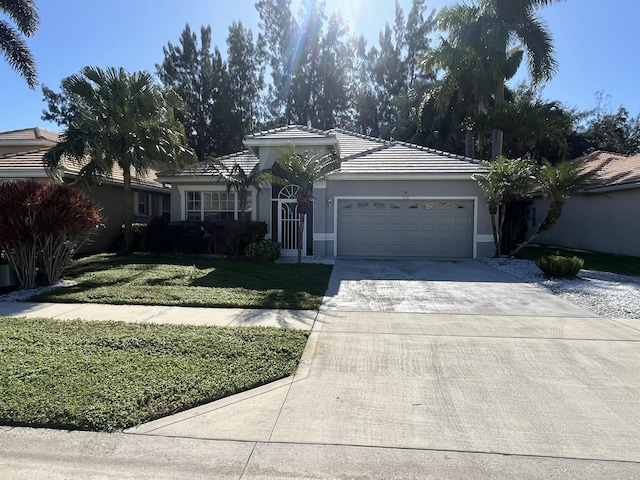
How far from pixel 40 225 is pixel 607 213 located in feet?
68.2

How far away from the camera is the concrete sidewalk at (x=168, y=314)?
6.98m

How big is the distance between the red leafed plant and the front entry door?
269 inches

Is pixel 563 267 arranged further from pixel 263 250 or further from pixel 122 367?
pixel 122 367

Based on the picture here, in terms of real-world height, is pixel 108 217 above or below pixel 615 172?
below

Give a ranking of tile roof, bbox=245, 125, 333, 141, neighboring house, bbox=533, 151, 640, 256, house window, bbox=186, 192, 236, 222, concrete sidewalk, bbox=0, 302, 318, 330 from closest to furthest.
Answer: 1. concrete sidewalk, bbox=0, 302, 318, 330
2. tile roof, bbox=245, 125, 333, 141
3. house window, bbox=186, 192, 236, 222
4. neighboring house, bbox=533, 151, 640, 256

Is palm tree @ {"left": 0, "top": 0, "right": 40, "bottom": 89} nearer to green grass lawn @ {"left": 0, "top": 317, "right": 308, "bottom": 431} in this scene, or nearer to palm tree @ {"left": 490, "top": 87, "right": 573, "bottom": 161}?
green grass lawn @ {"left": 0, "top": 317, "right": 308, "bottom": 431}

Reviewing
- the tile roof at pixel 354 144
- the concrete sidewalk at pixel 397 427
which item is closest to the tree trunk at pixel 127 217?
the tile roof at pixel 354 144

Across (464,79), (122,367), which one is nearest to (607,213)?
(464,79)

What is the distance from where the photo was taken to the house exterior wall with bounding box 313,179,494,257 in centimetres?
1504

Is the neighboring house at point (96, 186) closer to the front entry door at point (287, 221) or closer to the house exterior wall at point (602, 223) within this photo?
the front entry door at point (287, 221)

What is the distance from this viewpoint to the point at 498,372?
494 centimetres

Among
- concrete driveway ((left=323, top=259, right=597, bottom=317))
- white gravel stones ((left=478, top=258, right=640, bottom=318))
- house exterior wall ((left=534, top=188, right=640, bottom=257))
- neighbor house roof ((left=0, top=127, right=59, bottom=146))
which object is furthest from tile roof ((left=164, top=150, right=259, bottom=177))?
house exterior wall ((left=534, top=188, right=640, bottom=257))

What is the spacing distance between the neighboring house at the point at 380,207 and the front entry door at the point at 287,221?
37mm

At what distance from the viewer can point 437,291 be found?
9.73m
